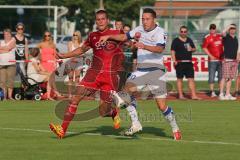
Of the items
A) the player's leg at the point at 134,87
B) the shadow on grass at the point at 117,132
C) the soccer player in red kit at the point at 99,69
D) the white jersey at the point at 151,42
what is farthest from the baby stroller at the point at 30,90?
the white jersey at the point at 151,42

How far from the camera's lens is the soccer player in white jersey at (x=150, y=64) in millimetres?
12781

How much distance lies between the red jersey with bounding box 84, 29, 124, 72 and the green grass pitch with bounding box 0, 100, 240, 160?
1119 millimetres

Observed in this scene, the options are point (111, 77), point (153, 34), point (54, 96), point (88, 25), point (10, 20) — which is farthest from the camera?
point (88, 25)

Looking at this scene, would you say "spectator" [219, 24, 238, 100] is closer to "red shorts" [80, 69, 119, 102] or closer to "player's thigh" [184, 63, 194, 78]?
"player's thigh" [184, 63, 194, 78]

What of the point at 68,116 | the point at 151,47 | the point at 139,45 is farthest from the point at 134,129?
the point at 139,45

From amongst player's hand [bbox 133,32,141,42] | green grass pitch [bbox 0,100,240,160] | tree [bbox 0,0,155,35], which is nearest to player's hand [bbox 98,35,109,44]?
player's hand [bbox 133,32,141,42]

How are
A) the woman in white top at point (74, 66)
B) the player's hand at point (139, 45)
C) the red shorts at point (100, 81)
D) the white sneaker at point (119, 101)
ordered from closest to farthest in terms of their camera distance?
1. the player's hand at point (139, 45)
2. the white sneaker at point (119, 101)
3. the red shorts at point (100, 81)
4. the woman in white top at point (74, 66)

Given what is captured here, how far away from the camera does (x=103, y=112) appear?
14430mm

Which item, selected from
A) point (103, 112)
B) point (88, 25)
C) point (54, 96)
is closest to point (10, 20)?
point (88, 25)

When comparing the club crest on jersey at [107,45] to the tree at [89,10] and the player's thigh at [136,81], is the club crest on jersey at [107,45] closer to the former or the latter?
the player's thigh at [136,81]

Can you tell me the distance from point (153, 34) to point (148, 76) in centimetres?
77

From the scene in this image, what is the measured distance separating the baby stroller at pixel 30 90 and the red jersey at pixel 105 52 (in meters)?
8.30

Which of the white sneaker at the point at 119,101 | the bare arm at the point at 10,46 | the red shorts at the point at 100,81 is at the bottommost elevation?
the white sneaker at the point at 119,101

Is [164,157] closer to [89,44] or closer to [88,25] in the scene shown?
[89,44]
